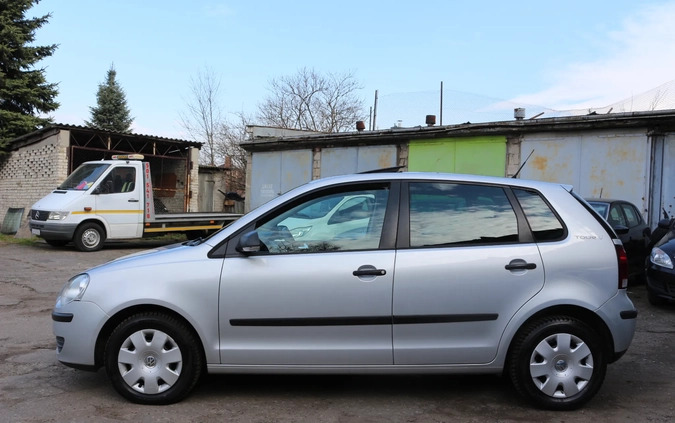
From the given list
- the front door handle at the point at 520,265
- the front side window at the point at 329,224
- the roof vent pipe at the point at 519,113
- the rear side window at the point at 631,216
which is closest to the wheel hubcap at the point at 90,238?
the roof vent pipe at the point at 519,113

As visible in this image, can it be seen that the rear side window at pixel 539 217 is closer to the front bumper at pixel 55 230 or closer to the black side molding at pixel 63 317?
the black side molding at pixel 63 317

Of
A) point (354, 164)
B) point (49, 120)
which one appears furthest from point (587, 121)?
point (49, 120)

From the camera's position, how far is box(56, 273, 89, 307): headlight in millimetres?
4059

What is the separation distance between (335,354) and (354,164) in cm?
1400

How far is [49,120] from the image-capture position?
2572 cm

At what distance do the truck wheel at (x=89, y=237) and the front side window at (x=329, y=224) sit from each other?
11358 mm

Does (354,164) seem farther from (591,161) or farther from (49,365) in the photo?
(49,365)

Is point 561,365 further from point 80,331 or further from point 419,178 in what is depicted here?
point 80,331

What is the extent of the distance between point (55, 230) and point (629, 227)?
40.5 feet

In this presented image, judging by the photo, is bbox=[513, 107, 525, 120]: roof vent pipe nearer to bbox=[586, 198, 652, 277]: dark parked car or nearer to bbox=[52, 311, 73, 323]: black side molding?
bbox=[586, 198, 652, 277]: dark parked car

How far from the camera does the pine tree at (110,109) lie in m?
37.5

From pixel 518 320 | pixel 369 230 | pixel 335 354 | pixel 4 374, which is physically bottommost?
pixel 4 374

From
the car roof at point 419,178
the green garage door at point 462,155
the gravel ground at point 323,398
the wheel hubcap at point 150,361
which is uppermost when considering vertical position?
the green garage door at point 462,155

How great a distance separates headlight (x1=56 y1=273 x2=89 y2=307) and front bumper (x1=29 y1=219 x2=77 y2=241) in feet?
34.5
